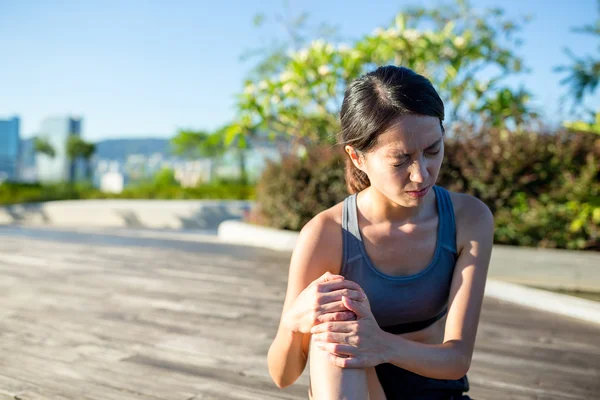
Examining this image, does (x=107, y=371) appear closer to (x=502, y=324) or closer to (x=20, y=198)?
(x=502, y=324)

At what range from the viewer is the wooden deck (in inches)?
111

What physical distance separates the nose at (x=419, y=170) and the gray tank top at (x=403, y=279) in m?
0.22

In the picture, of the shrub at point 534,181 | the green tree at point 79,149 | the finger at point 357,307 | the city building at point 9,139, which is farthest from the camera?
the city building at point 9,139

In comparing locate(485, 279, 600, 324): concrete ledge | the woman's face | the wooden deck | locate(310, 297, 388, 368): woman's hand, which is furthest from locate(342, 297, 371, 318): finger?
locate(485, 279, 600, 324): concrete ledge

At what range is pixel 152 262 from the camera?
7.32m

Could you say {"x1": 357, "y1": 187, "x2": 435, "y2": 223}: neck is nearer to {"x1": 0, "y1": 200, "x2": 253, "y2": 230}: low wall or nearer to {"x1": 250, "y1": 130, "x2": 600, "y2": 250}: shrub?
{"x1": 250, "y1": 130, "x2": 600, "y2": 250}: shrub

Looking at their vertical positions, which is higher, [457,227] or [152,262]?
[457,227]

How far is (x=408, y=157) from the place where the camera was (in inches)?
63.5

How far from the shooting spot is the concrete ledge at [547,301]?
4.55m

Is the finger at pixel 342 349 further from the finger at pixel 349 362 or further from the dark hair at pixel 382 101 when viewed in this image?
the dark hair at pixel 382 101

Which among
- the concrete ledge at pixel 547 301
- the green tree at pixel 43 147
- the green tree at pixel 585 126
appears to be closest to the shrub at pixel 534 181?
the green tree at pixel 585 126

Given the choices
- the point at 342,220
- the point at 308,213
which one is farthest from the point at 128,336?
the point at 308,213

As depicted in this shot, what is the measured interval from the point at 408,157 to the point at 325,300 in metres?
0.42

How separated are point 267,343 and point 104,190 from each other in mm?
18641
